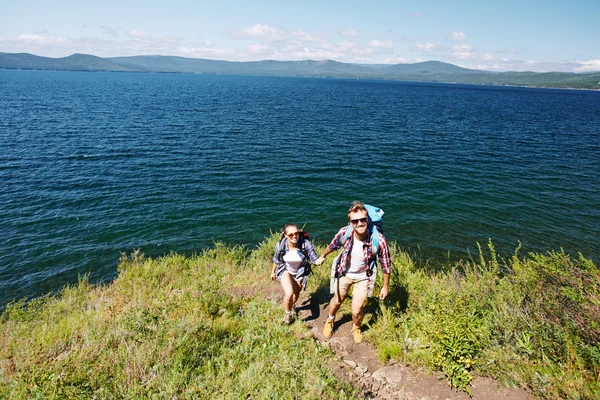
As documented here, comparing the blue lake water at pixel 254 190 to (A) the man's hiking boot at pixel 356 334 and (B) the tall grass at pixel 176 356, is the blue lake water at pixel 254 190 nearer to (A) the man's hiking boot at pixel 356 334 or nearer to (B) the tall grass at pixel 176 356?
(B) the tall grass at pixel 176 356

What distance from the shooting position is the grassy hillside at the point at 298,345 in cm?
463

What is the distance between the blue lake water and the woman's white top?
32.1 feet

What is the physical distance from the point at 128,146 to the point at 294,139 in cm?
1701

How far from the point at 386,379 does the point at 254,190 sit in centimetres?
1760

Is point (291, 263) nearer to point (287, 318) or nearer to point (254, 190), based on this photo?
point (287, 318)

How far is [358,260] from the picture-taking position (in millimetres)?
Result: 6027

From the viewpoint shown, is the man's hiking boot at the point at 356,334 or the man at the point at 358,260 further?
the man's hiking boot at the point at 356,334

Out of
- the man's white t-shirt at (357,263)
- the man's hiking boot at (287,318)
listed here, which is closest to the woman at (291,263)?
the man's hiking boot at (287,318)

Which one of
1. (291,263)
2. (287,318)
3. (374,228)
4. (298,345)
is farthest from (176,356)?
(374,228)

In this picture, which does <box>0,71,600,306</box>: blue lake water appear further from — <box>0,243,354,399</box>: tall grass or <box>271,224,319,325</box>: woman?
<box>271,224,319,325</box>: woman

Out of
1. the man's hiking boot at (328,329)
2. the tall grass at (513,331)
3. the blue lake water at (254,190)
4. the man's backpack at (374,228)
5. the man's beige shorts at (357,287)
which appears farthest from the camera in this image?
the blue lake water at (254,190)

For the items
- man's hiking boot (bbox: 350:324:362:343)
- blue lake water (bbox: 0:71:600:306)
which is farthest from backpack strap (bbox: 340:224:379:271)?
blue lake water (bbox: 0:71:600:306)

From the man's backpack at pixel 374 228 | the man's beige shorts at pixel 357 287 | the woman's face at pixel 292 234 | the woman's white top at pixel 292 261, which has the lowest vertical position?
the man's beige shorts at pixel 357 287

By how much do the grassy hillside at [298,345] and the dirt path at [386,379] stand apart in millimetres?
171
